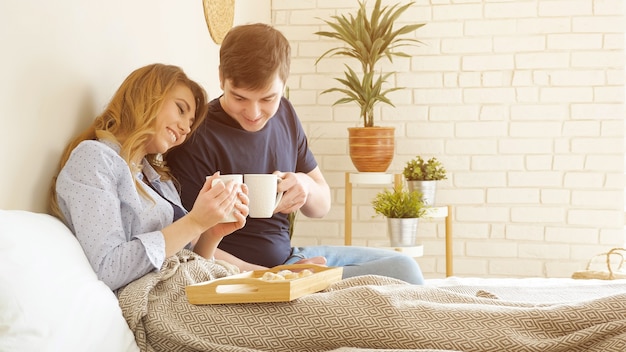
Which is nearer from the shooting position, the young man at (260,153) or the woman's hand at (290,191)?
the woman's hand at (290,191)

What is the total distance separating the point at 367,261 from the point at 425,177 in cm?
156

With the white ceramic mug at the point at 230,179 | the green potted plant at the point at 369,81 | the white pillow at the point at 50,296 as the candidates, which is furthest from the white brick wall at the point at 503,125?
the white pillow at the point at 50,296

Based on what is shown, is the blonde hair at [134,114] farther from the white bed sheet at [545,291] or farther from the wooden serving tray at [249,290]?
the white bed sheet at [545,291]

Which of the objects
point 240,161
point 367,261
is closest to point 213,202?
point 240,161

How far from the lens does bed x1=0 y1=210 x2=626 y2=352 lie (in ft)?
3.88

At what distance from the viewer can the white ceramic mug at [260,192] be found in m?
1.72

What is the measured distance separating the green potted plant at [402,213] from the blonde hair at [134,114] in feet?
6.20

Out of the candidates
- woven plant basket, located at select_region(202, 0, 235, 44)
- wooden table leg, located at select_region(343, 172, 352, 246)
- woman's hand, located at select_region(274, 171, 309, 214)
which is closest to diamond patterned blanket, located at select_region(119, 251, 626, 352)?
woman's hand, located at select_region(274, 171, 309, 214)

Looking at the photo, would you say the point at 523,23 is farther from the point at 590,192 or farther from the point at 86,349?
the point at 86,349

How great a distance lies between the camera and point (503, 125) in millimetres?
4129

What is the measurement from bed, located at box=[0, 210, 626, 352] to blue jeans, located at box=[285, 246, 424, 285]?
24.7 inches

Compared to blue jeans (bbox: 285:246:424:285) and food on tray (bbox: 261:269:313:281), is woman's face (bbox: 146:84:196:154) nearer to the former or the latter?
food on tray (bbox: 261:269:313:281)

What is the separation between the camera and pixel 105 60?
6.41 feet

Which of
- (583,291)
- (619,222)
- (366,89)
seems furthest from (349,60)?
(583,291)
